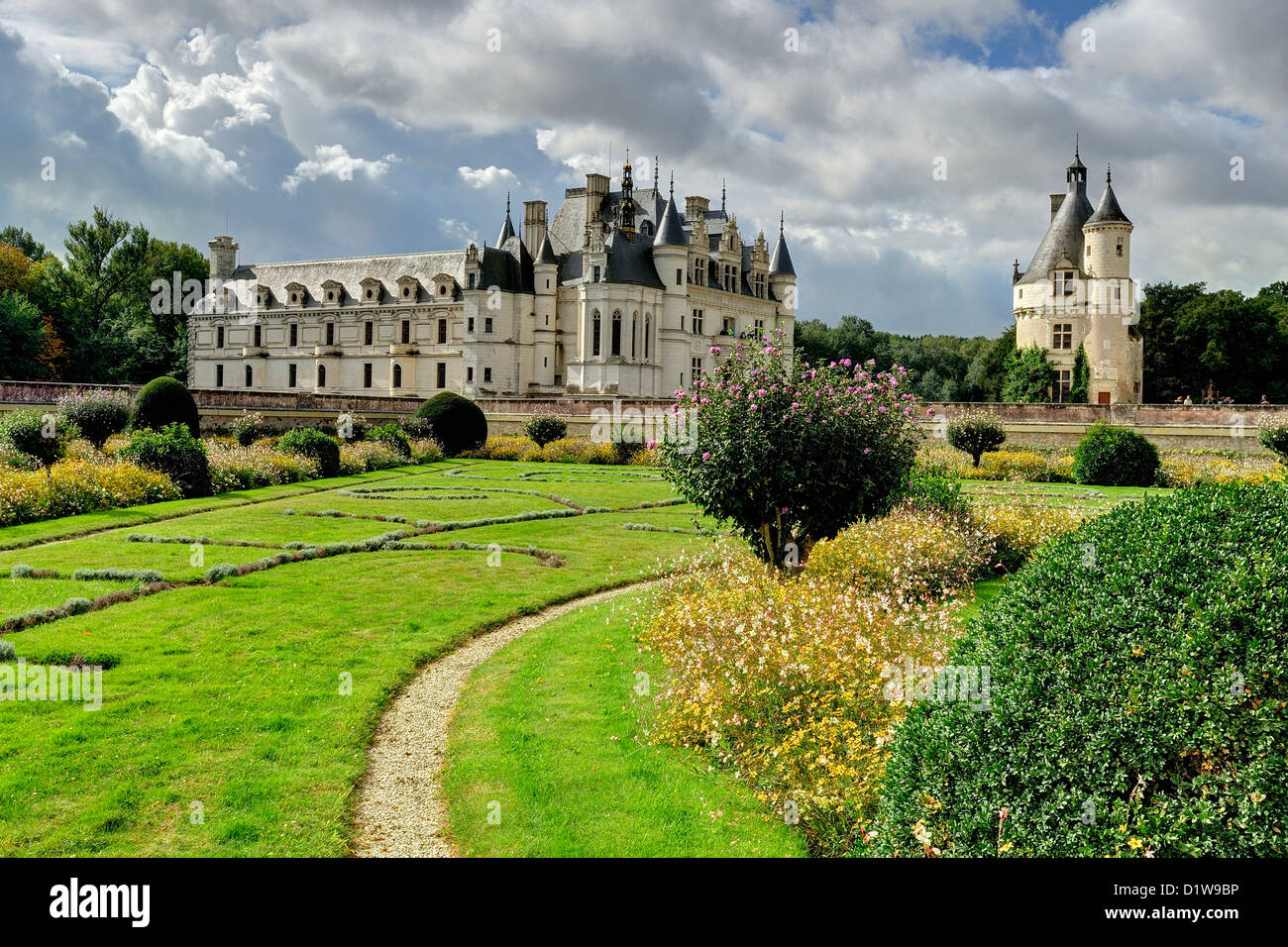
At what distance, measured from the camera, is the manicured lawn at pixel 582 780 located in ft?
20.2

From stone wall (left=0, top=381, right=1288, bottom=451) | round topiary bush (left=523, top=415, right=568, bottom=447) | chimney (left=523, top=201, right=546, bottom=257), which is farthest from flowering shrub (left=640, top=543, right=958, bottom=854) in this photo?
chimney (left=523, top=201, right=546, bottom=257)

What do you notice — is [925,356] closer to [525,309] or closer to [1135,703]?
[525,309]

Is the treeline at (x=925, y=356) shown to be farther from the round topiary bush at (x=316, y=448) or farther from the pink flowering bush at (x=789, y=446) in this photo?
the pink flowering bush at (x=789, y=446)

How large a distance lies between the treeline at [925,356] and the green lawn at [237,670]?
163 ft

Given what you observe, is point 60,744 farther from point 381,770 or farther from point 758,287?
point 758,287

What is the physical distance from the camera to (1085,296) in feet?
167

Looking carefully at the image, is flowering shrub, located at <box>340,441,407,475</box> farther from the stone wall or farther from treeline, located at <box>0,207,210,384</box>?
treeline, located at <box>0,207,210,384</box>

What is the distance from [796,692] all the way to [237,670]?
202 inches

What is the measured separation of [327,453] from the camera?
26.8m

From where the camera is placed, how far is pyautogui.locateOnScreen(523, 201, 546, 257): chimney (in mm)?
61844

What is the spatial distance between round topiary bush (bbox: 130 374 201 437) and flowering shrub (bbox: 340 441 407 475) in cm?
415

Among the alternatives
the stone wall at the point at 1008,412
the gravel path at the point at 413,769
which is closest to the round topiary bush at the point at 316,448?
the stone wall at the point at 1008,412

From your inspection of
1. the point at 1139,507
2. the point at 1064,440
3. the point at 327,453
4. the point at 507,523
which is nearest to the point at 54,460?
the point at 327,453
